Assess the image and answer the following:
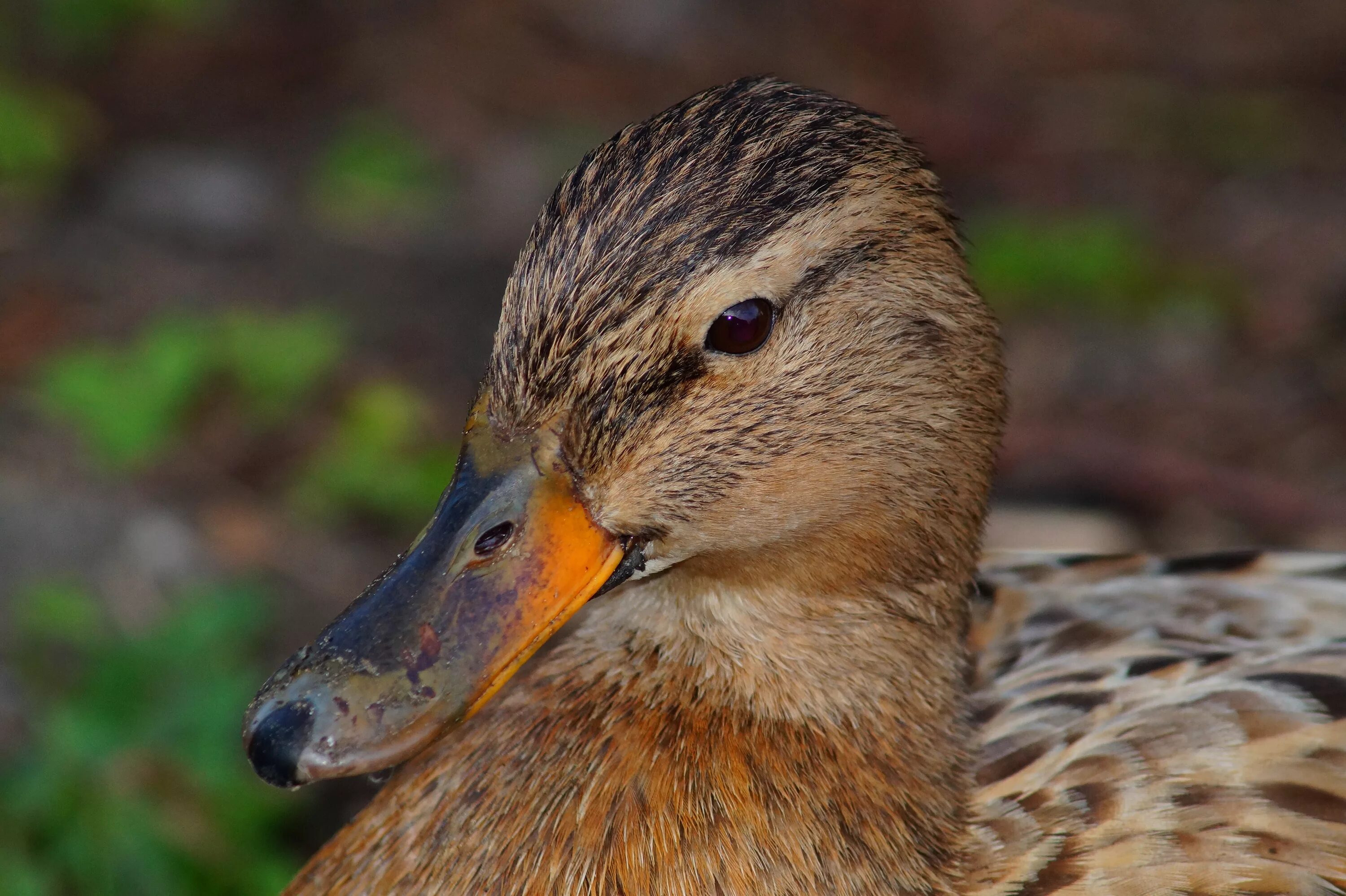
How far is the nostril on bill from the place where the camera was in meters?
1.81

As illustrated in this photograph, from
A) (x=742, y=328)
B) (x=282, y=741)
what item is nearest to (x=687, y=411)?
(x=742, y=328)

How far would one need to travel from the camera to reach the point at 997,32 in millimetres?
5941

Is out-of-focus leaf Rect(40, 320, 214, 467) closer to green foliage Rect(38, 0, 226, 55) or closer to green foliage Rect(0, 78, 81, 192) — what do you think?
green foliage Rect(0, 78, 81, 192)

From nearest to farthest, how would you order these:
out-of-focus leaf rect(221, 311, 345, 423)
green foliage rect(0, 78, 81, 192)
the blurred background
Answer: the blurred background
out-of-focus leaf rect(221, 311, 345, 423)
green foliage rect(0, 78, 81, 192)

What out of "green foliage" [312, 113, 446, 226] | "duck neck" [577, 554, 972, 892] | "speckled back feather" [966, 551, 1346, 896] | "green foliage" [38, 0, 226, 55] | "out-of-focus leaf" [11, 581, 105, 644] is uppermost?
"green foliage" [38, 0, 226, 55]

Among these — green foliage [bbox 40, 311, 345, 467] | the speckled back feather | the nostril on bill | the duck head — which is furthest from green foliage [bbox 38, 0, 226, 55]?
the nostril on bill

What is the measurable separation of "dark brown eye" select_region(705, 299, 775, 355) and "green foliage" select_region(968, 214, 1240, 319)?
2.82 m

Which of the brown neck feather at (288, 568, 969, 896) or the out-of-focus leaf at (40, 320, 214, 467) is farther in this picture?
the out-of-focus leaf at (40, 320, 214, 467)

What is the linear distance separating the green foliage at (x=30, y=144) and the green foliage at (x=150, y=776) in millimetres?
2131

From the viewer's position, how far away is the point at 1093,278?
4672 millimetres

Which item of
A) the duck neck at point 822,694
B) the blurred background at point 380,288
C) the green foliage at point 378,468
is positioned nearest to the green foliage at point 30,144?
the blurred background at point 380,288

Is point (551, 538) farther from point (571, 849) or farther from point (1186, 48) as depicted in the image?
point (1186, 48)

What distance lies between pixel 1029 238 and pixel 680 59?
165 cm

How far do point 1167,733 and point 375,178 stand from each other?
372 centimetres
